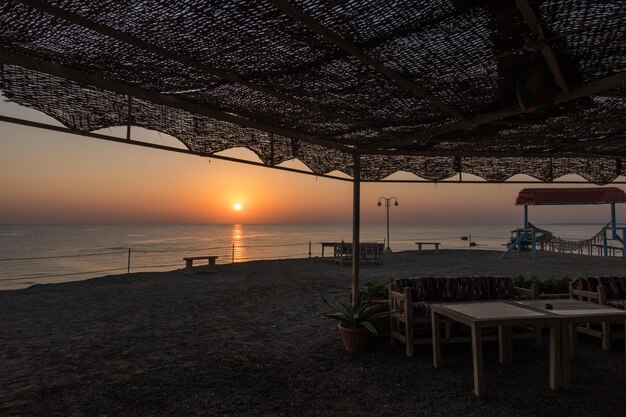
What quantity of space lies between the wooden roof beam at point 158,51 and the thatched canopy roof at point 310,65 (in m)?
0.01

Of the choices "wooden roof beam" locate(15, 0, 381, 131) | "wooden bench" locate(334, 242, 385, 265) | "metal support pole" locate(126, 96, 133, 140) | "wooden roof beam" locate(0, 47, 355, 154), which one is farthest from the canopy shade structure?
"metal support pole" locate(126, 96, 133, 140)

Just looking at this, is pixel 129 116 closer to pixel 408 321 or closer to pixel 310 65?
Answer: pixel 310 65

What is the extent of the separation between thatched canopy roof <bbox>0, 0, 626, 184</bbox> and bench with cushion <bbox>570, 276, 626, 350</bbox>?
7.37 feet

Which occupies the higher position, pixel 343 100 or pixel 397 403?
pixel 343 100

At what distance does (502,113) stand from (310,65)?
256cm

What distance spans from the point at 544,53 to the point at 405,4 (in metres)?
1.30

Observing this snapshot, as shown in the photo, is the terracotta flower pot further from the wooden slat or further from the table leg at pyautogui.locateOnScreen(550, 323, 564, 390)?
the wooden slat

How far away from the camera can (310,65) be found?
3500 mm

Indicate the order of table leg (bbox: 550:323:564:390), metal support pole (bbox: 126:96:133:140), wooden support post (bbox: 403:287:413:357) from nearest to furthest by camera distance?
table leg (bbox: 550:323:564:390) → metal support pole (bbox: 126:96:133:140) → wooden support post (bbox: 403:287:413:357)

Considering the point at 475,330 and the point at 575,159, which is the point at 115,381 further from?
the point at 575,159

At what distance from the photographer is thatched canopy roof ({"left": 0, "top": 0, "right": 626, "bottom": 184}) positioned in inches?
104

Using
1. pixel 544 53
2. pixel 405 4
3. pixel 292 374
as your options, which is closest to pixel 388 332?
pixel 292 374

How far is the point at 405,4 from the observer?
2.60 m

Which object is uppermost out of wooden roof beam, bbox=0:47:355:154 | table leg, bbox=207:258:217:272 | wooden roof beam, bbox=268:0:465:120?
wooden roof beam, bbox=268:0:465:120
